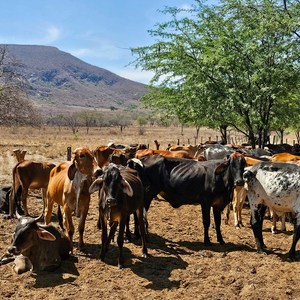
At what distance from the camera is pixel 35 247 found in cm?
639

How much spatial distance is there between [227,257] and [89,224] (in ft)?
11.6

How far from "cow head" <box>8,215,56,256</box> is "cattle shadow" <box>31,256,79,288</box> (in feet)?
1.57

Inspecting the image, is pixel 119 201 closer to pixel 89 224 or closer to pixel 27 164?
pixel 89 224

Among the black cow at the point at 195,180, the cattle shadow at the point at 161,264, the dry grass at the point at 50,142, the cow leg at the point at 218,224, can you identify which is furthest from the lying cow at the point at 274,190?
the dry grass at the point at 50,142

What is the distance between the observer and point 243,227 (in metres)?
9.46

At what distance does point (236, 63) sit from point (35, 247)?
8.89 m

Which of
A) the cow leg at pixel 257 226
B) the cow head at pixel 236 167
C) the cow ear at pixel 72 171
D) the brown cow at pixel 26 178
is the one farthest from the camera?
the brown cow at pixel 26 178

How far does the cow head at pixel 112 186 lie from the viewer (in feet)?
20.6

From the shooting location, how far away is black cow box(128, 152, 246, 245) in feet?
26.5

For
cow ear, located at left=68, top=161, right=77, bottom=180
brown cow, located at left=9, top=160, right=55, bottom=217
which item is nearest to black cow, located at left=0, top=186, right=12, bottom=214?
brown cow, located at left=9, top=160, right=55, bottom=217

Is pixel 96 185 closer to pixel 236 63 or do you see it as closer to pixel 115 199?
pixel 115 199

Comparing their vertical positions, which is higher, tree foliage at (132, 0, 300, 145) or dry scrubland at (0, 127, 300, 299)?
tree foliage at (132, 0, 300, 145)

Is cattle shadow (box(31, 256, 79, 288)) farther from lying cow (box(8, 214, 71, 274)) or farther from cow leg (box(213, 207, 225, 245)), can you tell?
cow leg (box(213, 207, 225, 245))

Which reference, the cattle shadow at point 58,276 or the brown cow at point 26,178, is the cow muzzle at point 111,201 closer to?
the cattle shadow at point 58,276
